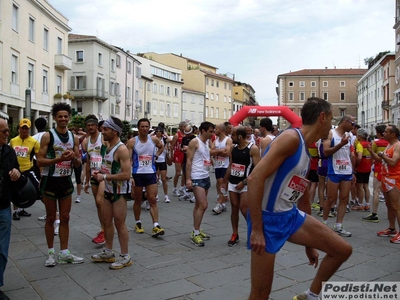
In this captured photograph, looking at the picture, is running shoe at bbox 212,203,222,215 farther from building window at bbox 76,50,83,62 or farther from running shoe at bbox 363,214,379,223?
building window at bbox 76,50,83,62

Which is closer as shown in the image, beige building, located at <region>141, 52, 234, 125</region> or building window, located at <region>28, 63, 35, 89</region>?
building window, located at <region>28, 63, 35, 89</region>

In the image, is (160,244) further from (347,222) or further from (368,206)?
(368,206)

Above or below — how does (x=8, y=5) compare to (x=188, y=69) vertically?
below

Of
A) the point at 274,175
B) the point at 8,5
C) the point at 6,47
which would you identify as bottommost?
the point at 274,175

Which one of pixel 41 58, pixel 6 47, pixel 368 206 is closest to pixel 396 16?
pixel 41 58

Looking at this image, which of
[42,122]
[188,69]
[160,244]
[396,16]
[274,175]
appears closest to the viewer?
[274,175]

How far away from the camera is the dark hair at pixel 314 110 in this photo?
3.27m

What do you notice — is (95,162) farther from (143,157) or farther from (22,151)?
(22,151)

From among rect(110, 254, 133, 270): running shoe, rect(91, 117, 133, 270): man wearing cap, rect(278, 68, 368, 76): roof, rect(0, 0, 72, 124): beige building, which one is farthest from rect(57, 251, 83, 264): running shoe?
rect(278, 68, 368, 76): roof

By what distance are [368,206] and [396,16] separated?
171ft

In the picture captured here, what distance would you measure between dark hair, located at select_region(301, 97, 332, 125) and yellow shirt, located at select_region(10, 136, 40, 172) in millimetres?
5976

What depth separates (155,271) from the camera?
509 centimetres

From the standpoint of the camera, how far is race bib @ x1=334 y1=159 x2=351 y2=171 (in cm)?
716

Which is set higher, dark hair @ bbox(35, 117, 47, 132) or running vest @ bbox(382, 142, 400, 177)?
dark hair @ bbox(35, 117, 47, 132)
